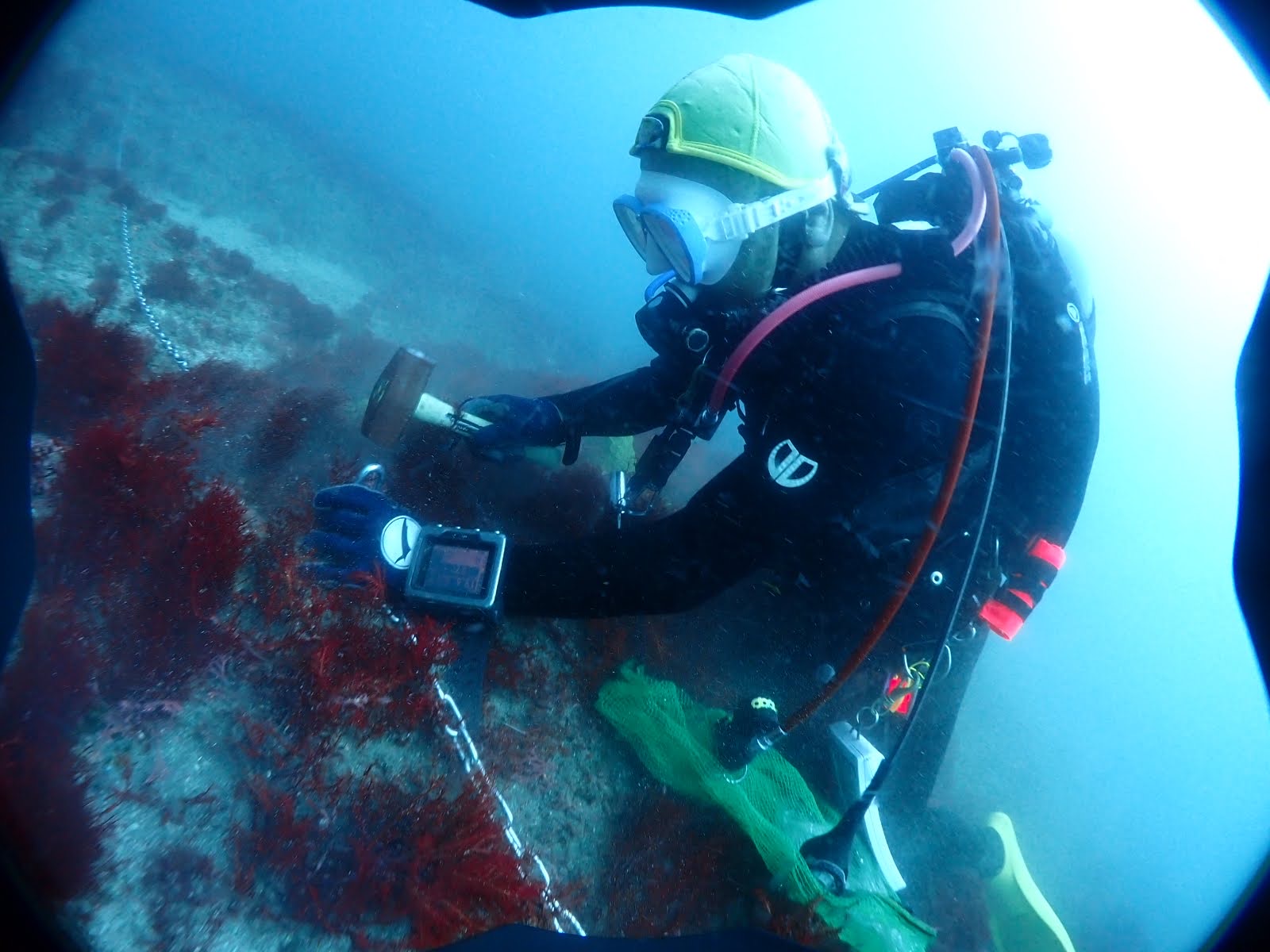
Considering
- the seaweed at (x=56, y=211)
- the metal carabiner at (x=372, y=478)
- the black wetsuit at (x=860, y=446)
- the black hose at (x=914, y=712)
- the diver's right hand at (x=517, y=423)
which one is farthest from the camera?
the seaweed at (x=56, y=211)

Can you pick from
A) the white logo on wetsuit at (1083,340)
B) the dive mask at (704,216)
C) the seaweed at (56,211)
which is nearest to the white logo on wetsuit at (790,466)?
the dive mask at (704,216)

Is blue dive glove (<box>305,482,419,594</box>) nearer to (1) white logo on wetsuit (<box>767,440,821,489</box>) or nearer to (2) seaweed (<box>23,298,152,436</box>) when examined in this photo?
(2) seaweed (<box>23,298,152,436</box>)

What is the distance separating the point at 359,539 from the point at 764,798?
2.44 m

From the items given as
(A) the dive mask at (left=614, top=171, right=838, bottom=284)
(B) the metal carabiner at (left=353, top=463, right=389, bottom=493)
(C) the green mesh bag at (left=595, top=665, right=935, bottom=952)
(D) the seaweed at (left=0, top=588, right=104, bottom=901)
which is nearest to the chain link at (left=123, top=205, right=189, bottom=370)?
(B) the metal carabiner at (left=353, top=463, right=389, bottom=493)

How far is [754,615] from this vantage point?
3.76m

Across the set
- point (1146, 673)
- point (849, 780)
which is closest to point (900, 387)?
point (849, 780)

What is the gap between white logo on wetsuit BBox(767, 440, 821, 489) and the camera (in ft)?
8.13

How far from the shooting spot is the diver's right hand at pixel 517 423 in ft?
12.3

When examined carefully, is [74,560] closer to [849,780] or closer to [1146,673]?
[849,780]

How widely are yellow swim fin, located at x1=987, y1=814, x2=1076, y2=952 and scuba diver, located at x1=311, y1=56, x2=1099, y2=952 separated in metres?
1.29

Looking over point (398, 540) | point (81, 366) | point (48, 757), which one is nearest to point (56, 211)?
point (81, 366)

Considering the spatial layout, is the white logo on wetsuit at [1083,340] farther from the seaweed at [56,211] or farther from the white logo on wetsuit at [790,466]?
the seaweed at [56,211]

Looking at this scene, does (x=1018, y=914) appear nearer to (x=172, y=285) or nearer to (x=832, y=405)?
(x=832, y=405)

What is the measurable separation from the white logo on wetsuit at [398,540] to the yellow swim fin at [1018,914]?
4253 mm
